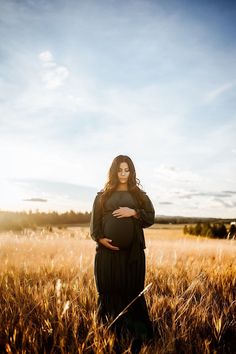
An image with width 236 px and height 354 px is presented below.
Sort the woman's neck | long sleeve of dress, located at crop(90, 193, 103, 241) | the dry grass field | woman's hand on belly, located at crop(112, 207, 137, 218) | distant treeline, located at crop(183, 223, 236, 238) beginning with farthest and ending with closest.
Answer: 1. distant treeline, located at crop(183, 223, 236, 238)
2. the woman's neck
3. long sleeve of dress, located at crop(90, 193, 103, 241)
4. woman's hand on belly, located at crop(112, 207, 137, 218)
5. the dry grass field

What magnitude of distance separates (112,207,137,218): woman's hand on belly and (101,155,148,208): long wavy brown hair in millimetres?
233

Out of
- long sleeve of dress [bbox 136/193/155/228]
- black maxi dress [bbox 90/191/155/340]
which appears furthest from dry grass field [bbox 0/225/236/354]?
long sleeve of dress [bbox 136/193/155/228]

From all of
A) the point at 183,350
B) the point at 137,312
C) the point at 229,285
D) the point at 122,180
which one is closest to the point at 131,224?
the point at 122,180

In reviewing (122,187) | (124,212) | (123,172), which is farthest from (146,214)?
(123,172)

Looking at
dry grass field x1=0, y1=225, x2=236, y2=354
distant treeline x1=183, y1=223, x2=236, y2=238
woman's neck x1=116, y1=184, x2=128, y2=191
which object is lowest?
dry grass field x1=0, y1=225, x2=236, y2=354

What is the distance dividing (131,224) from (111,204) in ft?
1.01

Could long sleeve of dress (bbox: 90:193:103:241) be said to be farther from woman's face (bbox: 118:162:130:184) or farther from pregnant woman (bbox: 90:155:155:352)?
woman's face (bbox: 118:162:130:184)

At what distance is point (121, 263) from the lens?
159 inches

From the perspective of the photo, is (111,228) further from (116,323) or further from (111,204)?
(116,323)

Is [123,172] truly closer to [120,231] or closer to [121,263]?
[120,231]

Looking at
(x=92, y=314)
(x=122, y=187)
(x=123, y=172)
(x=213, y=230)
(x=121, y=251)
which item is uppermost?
(x=123, y=172)

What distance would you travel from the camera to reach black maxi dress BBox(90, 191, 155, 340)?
398 cm

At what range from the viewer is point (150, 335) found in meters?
3.86

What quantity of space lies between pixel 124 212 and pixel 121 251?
448 mm
